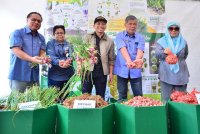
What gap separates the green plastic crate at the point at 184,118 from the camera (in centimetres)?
106

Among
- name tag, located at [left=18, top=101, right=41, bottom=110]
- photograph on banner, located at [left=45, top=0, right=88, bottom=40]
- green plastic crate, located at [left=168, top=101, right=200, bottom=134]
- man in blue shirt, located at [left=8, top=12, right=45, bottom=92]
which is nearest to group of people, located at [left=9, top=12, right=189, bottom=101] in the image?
man in blue shirt, located at [left=8, top=12, right=45, bottom=92]

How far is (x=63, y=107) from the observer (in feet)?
3.51

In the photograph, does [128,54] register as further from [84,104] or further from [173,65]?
[84,104]

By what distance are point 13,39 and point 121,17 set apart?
162 centimetres

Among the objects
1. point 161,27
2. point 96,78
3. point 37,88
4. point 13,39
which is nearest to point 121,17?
point 161,27

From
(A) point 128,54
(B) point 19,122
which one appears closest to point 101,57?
(A) point 128,54

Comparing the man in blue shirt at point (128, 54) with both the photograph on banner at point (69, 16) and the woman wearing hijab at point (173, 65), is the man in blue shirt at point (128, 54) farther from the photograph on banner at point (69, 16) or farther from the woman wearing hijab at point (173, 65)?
the photograph on banner at point (69, 16)

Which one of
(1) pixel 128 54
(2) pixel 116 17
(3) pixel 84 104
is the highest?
(2) pixel 116 17

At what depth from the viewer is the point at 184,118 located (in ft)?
3.61

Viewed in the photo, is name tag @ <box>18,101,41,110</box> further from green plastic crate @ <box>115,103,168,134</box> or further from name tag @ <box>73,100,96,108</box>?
green plastic crate @ <box>115,103,168,134</box>

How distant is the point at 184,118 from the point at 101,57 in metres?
1.47

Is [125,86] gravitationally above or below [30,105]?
below

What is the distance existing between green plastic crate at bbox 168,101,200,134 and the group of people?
104 centimetres

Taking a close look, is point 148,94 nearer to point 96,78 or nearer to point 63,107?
point 96,78
